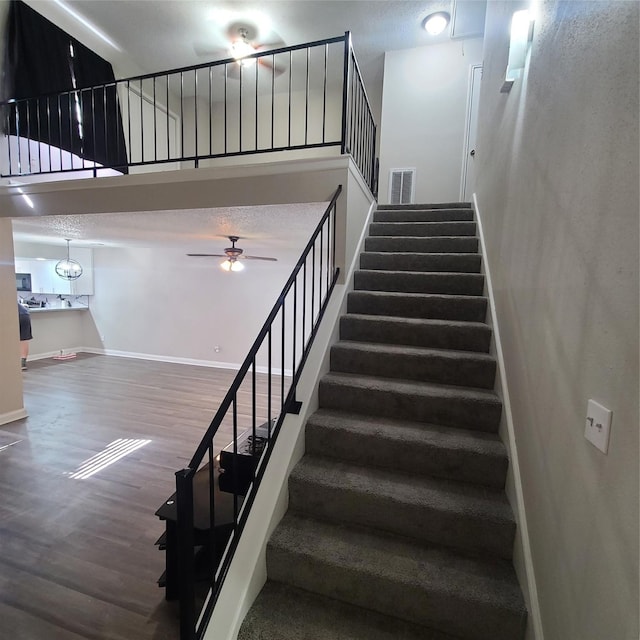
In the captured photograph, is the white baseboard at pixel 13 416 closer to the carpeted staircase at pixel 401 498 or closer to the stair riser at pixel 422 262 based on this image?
the carpeted staircase at pixel 401 498

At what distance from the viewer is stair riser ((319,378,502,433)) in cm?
197

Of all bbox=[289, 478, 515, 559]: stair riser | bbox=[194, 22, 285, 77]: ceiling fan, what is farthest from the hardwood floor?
bbox=[194, 22, 285, 77]: ceiling fan

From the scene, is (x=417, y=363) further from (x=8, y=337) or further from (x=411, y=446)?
(x=8, y=337)

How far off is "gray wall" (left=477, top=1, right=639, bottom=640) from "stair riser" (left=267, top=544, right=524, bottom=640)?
20 cm

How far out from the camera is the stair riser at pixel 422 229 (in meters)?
3.28

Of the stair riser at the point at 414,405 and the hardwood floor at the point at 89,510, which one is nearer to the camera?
the hardwood floor at the point at 89,510

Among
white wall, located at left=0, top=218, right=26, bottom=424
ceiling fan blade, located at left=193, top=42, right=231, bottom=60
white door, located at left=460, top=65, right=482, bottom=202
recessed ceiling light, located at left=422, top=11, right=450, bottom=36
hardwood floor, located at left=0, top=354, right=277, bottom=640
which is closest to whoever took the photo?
hardwood floor, located at left=0, top=354, right=277, bottom=640

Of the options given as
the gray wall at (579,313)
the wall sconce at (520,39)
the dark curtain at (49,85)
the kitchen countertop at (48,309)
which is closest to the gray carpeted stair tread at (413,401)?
the gray wall at (579,313)

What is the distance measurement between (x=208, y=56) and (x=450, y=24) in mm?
3321

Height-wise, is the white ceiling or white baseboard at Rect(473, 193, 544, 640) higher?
the white ceiling

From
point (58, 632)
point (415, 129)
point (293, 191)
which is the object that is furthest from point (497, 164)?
point (58, 632)

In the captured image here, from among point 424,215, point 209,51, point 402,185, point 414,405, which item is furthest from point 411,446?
point 209,51

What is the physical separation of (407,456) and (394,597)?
62cm

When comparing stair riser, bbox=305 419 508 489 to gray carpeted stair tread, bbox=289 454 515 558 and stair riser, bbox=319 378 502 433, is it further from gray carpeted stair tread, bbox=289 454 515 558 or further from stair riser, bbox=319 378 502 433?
stair riser, bbox=319 378 502 433
